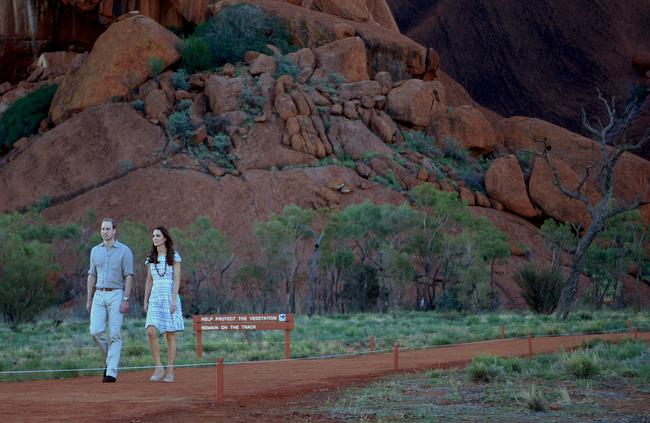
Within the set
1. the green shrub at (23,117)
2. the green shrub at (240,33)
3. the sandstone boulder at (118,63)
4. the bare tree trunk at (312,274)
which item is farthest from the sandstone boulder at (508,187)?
the green shrub at (23,117)

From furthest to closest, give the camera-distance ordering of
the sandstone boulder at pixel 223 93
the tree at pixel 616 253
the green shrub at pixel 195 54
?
the green shrub at pixel 195 54
the sandstone boulder at pixel 223 93
the tree at pixel 616 253

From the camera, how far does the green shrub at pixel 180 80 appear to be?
208 ft

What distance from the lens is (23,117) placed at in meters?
67.1

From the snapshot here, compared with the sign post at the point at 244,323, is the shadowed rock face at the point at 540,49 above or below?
above

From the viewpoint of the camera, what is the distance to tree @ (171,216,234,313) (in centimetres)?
4372

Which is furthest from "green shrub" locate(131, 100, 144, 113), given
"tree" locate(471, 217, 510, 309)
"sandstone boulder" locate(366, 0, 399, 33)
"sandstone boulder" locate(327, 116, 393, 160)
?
"sandstone boulder" locate(366, 0, 399, 33)

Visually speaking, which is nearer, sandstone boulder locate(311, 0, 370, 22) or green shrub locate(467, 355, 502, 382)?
green shrub locate(467, 355, 502, 382)

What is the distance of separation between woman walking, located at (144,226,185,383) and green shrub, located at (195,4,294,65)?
5537 cm

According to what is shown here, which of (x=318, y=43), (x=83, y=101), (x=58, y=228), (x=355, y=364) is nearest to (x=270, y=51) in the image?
(x=318, y=43)

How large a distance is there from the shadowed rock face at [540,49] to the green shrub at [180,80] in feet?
118

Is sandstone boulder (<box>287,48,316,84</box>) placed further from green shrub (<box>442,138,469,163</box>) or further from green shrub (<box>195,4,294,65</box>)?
green shrub (<box>442,138,469,163</box>)

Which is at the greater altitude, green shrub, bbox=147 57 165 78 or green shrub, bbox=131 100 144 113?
green shrub, bbox=147 57 165 78

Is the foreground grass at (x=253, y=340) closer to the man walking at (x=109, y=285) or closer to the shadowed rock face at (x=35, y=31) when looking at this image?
the man walking at (x=109, y=285)

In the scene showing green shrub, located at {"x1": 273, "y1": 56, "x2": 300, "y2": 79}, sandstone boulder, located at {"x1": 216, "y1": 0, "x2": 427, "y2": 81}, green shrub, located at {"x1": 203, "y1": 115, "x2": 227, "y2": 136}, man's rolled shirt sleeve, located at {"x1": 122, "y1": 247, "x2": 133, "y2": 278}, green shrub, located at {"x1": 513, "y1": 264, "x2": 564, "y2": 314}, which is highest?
sandstone boulder, located at {"x1": 216, "y1": 0, "x2": 427, "y2": 81}
